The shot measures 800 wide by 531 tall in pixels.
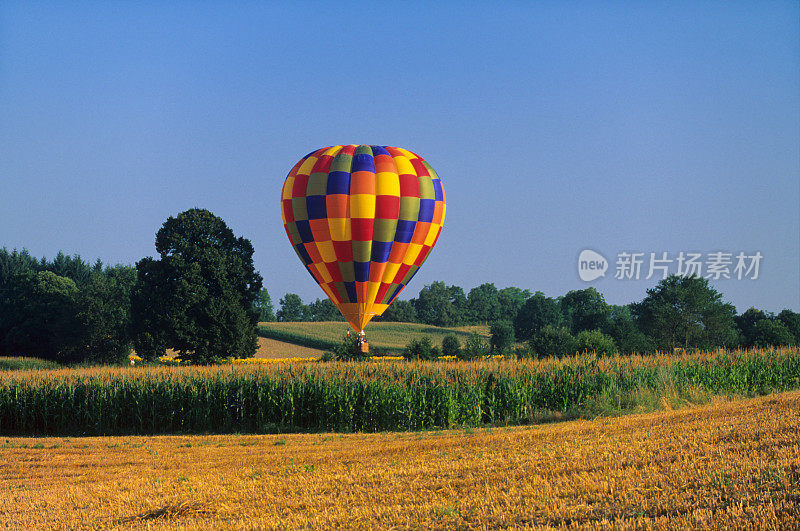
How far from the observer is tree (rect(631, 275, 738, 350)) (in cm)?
6147

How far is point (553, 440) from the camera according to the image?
39.0 ft

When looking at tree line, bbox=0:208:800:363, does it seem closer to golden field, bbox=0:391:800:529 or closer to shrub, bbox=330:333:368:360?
shrub, bbox=330:333:368:360

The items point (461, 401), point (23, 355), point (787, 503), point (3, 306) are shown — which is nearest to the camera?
point (787, 503)

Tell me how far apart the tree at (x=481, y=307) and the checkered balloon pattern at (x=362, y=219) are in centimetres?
9172

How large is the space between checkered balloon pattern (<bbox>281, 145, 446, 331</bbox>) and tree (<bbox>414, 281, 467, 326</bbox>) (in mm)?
81420

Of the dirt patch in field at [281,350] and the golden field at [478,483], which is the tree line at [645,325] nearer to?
the dirt patch in field at [281,350]

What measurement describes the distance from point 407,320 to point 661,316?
170ft

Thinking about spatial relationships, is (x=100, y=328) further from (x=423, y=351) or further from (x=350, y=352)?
(x=423, y=351)

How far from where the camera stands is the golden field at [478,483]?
6.90 m

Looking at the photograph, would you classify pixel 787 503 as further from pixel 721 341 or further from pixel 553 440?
pixel 721 341

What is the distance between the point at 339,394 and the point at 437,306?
10144 cm

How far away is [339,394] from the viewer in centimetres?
2000

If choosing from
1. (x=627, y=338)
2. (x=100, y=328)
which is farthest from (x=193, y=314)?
(x=627, y=338)

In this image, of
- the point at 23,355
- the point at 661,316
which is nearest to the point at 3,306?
the point at 23,355
